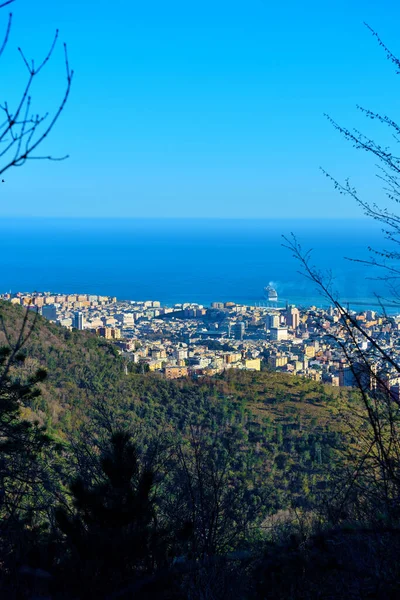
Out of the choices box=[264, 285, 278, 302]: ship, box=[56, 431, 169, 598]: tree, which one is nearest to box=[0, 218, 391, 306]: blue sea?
box=[264, 285, 278, 302]: ship

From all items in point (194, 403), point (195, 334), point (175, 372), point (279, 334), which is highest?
point (195, 334)

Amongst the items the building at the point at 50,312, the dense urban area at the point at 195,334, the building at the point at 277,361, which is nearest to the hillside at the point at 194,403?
the dense urban area at the point at 195,334

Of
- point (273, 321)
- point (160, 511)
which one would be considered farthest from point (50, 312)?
point (160, 511)

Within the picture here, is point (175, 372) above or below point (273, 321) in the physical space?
below

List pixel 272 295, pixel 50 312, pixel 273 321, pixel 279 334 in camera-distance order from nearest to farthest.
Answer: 1. pixel 279 334
2. pixel 273 321
3. pixel 50 312
4. pixel 272 295

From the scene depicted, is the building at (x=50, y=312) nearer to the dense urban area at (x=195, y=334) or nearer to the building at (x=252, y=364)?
the dense urban area at (x=195, y=334)

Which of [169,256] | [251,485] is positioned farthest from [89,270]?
[251,485]

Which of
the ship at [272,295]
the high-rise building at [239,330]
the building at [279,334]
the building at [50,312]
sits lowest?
the building at [279,334]

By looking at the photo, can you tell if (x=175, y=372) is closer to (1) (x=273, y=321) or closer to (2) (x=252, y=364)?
(2) (x=252, y=364)

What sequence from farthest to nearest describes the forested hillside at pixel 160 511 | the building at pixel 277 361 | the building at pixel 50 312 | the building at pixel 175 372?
the building at pixel 50 312, the building at pixel 277 361, the building at pixel 175 372, the forested hillside at pixel 160 511
